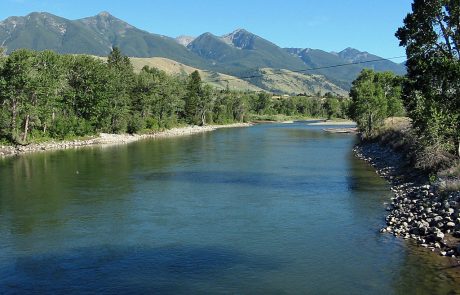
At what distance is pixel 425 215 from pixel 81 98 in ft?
255

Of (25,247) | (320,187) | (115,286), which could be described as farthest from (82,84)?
(115,286)

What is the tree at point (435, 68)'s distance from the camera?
1286 inches

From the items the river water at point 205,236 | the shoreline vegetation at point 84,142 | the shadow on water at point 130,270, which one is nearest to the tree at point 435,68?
the river water at point 205,236

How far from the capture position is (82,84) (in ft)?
308

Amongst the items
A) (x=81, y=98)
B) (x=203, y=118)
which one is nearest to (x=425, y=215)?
(x=81, y=98)

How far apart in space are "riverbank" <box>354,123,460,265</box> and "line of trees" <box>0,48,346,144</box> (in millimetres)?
56542

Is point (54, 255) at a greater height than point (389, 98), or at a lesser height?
lesser

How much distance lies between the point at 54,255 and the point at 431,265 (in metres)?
17.1

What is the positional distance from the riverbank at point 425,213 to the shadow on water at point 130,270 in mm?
8003

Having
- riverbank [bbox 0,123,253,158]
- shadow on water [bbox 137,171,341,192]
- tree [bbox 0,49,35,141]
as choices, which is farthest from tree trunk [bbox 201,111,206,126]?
shadow on water [bbox 137,171,341,192]

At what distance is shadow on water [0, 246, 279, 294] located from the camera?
60.3 feet

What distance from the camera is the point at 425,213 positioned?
2650 centimetres

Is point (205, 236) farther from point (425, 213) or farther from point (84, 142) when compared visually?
point (84, 142)

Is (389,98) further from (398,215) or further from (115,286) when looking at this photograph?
(115,286)
